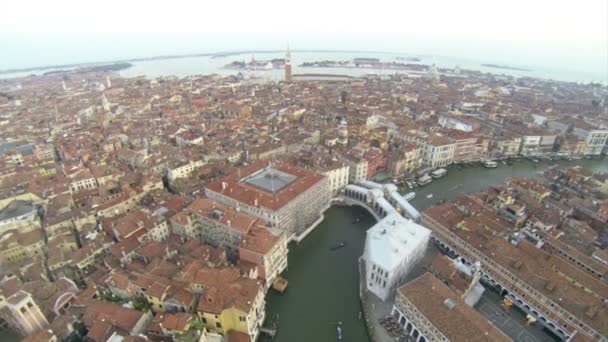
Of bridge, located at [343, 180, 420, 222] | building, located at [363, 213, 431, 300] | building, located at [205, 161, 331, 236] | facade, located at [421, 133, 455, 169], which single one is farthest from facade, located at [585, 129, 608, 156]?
building, located at [205, 161, 331, 236]

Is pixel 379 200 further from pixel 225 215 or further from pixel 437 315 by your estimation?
pixel 225 215

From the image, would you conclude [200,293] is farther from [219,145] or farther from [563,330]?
[219,145]

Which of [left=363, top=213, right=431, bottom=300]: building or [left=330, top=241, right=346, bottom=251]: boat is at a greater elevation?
[left=363, top=213, right=431, bottom=300]: building

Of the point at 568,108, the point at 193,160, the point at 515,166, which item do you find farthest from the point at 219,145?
the point at 568,108

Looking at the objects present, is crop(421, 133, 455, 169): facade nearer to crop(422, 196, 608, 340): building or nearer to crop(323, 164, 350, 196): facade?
crop(323, 164, 350, 196): facade

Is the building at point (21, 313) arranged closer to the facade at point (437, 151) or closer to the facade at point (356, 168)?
the facade at point (356, 168)

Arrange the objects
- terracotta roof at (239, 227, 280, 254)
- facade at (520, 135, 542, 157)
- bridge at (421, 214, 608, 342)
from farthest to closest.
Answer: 1. facade at (520, 135, 542, 157)
2. terracotta roof at (239, 227, 280, 254)
3. bridge at (421, 214, 608, 342)
